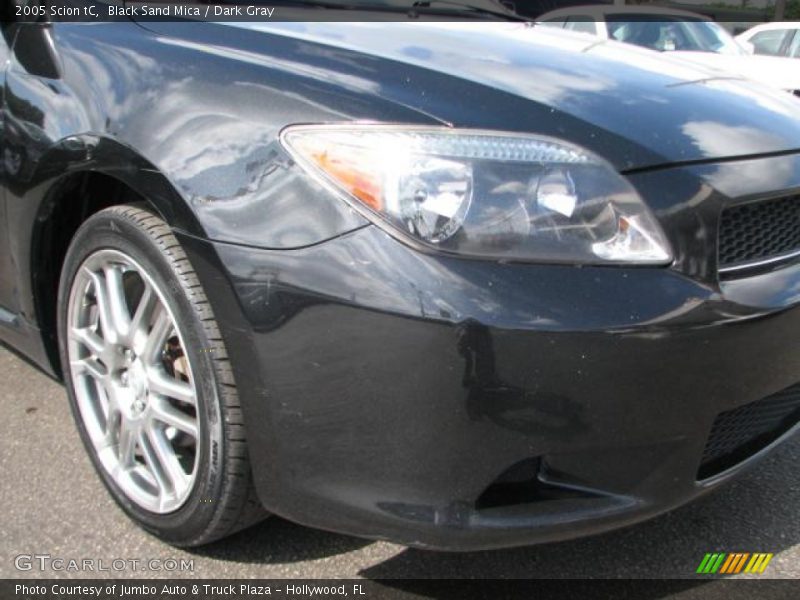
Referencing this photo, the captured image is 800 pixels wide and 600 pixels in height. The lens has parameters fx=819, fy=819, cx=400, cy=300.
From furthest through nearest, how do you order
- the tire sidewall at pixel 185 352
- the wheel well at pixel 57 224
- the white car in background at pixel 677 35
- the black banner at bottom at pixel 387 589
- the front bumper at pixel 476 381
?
the white car in background at pixel 677 35 → the wheel well at pixel 57 224 → the black banner at bottom at pixel 387 589 → the tire sidewall at pixel 185 352 → the front bumper at pixel 476 381

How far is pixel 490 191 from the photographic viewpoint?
62.4 inches

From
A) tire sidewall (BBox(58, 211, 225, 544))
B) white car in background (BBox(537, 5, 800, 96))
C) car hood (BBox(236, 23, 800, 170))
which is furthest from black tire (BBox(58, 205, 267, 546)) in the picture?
white car in background (BBox(537, 5, 800, 96))

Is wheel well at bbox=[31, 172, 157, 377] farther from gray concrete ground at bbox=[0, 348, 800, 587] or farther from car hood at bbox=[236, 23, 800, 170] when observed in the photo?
car hood at bbox=[236, 23, 800, 170]

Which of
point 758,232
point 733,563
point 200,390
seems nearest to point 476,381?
point 200,390

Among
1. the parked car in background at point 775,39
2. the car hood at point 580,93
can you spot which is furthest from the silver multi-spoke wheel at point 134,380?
the parked car in background at point 775,39

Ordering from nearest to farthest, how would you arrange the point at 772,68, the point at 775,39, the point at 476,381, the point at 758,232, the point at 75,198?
the point at 476,381 < the point at 758,232 < the point at 75,198 < the point at 772,68 < the point at 775,39

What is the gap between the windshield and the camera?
9.75m

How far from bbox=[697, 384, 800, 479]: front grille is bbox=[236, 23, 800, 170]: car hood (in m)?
0.57

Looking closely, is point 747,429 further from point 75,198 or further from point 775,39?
point 775,39

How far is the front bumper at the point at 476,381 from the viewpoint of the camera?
1494 mm

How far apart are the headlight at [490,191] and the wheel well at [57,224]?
0.62 meters

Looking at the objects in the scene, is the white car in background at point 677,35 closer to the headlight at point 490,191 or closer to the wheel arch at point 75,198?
the wheel arch at point 75,198

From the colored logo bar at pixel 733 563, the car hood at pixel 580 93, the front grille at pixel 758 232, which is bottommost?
the colored logo bar at pixel 733 563

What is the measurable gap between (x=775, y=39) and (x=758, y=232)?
10612 millimetres
